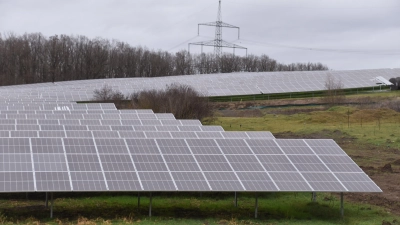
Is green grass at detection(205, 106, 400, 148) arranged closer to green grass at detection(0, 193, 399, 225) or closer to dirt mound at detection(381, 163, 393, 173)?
dirt mound at detection(381, 163, 393, 173)

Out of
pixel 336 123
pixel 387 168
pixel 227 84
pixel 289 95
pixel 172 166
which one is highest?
pixel 227 84

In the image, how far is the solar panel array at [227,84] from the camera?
254 feet

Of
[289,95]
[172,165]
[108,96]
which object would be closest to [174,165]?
[172,165]

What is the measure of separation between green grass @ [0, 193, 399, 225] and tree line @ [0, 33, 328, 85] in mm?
92938

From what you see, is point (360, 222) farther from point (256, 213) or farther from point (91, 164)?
point (91, 164)

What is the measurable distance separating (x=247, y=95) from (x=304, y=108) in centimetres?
1293

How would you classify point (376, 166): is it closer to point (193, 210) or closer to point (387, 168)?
point (387, 168)

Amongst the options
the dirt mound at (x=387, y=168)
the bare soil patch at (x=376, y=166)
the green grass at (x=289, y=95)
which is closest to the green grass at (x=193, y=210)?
the bare soil patch at (x=376, y=166)

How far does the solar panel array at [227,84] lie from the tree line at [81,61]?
3268 cm

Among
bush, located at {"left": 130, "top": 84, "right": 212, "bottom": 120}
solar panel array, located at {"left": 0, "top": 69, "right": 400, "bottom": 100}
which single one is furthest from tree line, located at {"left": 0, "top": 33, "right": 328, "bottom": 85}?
bush, located at {"left": 130, "top": 84, "right": 212, "bottom": 120}

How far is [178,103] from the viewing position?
55.7m

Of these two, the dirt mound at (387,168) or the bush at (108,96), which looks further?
the bush at (108,96)

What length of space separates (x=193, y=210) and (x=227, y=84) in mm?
65138

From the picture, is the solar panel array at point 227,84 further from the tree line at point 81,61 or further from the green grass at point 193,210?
the green grass at point 193,210
